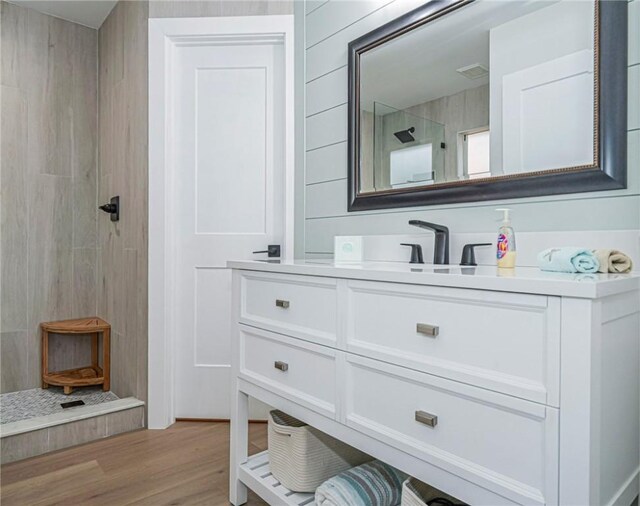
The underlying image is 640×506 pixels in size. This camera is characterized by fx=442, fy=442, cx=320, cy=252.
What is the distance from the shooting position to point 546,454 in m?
0.81

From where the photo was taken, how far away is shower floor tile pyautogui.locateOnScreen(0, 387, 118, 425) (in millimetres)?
2281

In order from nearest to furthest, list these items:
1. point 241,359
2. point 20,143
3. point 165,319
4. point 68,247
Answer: point 241,359 → point 165,319 → point 20,143 → point 68,247

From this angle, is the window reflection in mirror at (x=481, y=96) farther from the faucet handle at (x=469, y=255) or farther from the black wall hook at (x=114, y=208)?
the black wall hook at (x=114, y=208)

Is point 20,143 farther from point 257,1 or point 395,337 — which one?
point 395,337

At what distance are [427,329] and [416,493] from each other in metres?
0.47

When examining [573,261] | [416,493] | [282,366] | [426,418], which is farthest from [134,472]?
[573,261]

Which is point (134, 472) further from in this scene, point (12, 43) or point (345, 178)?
point (12, 43)

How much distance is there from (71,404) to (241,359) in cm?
141

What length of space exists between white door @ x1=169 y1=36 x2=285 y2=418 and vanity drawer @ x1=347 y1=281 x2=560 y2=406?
4.50 feet

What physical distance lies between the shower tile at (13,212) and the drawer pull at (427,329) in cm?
272

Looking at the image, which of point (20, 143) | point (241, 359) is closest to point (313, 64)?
point (241, 359)

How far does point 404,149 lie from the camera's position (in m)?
1.73

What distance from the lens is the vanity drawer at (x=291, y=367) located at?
1270 millimetres

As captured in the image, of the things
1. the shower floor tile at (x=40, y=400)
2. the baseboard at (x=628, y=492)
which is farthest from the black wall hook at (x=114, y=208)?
the baseboard at (x=628, y=492)
